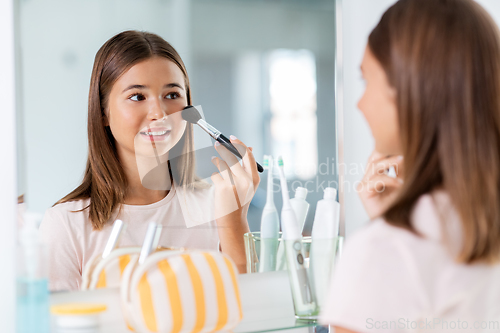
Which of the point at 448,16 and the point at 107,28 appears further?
the point at 107,28

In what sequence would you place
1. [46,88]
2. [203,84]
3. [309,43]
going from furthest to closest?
[309,43] → [203,84] → [46,88]

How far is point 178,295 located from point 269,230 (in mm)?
225

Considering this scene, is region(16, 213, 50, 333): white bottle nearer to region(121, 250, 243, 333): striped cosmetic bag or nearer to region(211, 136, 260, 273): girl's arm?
region(121, 250, 243, 333): striped cosmetic bag

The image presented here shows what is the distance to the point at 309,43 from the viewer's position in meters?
0.83

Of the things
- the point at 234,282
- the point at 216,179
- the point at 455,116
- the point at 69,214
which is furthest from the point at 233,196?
the point at 455,116

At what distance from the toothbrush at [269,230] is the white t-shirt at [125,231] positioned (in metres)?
0.09

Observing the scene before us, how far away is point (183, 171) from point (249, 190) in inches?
4.7

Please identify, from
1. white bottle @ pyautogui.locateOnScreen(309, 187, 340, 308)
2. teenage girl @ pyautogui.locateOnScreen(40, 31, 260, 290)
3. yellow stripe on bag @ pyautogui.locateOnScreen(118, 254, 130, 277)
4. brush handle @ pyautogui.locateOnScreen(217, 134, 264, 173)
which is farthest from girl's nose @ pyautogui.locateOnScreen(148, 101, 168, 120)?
white bottle @ pyautogui.locateOnScreen(309, 187, 340, 308)

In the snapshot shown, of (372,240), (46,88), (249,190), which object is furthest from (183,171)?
(372,240)

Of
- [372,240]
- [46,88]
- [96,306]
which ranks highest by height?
[46,88]

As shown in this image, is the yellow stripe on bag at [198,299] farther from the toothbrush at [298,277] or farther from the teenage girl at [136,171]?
the toothbrush at [298,277]

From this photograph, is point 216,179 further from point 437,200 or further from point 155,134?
point 437,200

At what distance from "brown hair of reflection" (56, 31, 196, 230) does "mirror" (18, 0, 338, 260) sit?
0.01m

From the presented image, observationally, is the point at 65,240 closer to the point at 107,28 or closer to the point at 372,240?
the point at 107,28
